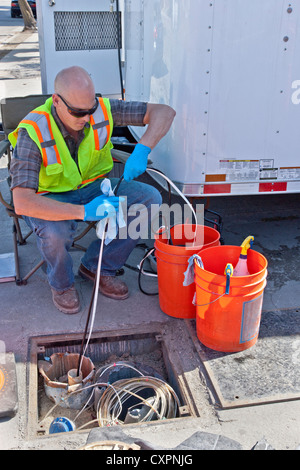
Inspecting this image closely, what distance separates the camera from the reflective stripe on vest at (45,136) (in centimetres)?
296

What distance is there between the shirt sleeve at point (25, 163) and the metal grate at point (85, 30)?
7.30 feet

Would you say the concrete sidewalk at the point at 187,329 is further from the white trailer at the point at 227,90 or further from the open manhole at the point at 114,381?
the white trailer at the point at 227,90

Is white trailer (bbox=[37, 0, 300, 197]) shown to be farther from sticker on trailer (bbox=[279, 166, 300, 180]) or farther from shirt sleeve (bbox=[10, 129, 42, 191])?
shirt sleeve (bbox=[10, 129, 42, 191])

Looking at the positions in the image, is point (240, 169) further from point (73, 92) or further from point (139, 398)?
point (139, 398)

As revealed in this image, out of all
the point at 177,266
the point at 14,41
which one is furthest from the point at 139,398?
the point at 14,41

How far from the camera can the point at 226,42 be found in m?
3.10

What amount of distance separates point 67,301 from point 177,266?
78 centimetres

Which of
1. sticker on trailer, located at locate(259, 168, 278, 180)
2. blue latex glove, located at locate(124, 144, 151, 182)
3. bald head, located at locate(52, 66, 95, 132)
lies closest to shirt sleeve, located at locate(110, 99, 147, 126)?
blue latex glove, located at locate(124, 144, 151, 182)

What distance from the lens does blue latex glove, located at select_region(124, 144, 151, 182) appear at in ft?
10.1

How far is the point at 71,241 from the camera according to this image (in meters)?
3.18

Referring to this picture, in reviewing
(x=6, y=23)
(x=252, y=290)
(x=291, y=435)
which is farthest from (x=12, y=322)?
(x=6, y=23)

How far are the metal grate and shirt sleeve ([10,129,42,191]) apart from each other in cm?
223
